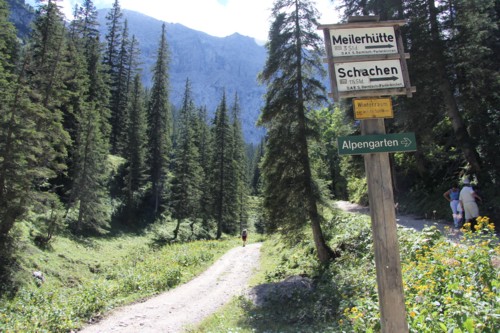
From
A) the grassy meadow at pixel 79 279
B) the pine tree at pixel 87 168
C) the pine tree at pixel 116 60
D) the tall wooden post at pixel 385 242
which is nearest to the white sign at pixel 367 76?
the tall wooden post at pixel 385 242

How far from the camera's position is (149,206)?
1778 inches

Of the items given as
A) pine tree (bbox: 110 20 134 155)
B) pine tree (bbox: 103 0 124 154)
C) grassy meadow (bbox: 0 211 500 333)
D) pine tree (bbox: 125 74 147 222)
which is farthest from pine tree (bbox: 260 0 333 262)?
pine tree (bbox: 103 0 124 154)

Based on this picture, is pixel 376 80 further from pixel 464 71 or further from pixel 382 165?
pixel 464 71

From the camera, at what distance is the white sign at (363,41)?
464 centimetres

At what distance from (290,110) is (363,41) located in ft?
39.3

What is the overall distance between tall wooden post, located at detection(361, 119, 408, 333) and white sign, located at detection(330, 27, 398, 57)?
103 cm

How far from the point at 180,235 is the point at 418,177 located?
90.5 feet

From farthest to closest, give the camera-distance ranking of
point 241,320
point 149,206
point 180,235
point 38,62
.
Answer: point 149,206, point 180,235, point 38,62, point 241,320

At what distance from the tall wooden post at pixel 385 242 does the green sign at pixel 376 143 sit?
0.15 m

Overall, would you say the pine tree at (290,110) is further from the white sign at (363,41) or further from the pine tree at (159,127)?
the pine tree at (159,127)

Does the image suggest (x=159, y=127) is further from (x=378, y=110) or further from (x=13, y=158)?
(x=378, y=110)

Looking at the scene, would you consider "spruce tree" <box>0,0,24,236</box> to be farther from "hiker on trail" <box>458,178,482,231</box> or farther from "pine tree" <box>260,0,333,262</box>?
"hiker on trail" <box>458,178,482,231</box>


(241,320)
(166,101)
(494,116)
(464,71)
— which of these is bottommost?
(241,320)

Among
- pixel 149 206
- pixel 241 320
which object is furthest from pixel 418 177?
pixel 149 206
